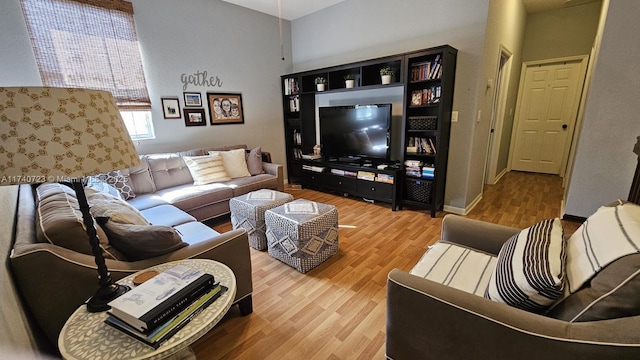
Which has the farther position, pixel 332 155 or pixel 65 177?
pixel 332 155

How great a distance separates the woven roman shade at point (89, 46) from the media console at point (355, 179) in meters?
2.35

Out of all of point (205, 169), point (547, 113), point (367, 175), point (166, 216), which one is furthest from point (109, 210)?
point (547, 113)

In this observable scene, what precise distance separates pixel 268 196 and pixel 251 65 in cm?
247

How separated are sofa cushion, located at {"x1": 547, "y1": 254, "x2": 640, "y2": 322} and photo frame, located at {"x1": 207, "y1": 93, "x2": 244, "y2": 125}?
394cm

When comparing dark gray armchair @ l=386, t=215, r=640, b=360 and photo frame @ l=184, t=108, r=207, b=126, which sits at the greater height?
photo frame @ l=184, t=108, r=207, b=126

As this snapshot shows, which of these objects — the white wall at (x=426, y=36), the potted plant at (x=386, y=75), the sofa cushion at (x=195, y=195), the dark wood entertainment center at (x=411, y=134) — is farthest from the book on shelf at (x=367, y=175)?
the sofa cushion at (x=195, y=195)

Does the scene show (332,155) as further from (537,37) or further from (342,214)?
(537,37)

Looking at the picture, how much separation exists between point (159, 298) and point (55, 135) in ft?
1.92

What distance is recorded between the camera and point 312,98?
4324mm

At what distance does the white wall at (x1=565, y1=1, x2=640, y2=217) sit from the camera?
2285mm

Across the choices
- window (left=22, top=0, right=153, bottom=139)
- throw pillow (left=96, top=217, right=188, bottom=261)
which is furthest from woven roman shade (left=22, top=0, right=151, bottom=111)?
throw pillow (left=96, top=217, right=188, bottom=261)

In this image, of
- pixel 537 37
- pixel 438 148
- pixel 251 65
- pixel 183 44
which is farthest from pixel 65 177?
pixel 537 37

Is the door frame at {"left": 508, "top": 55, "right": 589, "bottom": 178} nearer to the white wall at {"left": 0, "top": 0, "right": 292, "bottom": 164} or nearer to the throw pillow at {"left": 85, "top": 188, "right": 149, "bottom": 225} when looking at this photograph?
the white wall at {"left": 0, "top": 0, "right": 292, "bottom": 164}

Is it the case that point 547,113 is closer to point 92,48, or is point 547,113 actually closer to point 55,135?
point 55,135
